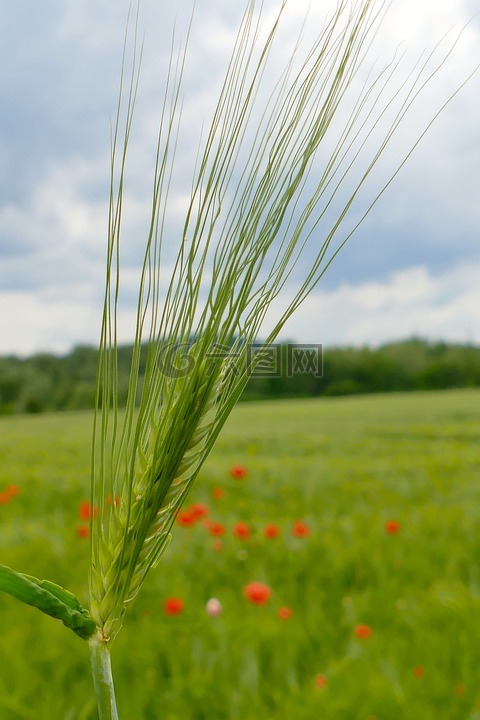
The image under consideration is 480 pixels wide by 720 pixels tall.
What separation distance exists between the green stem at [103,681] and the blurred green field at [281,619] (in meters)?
1.43

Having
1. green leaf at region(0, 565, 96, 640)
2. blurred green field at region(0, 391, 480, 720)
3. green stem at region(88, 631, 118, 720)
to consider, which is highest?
green leaf at region(0, 565, 96, 640)

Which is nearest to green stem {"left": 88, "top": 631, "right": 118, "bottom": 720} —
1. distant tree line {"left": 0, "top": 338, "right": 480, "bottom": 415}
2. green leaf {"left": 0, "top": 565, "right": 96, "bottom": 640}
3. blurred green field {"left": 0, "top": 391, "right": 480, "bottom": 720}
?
green leaf {"left": 0, "top": 565, "right": 96, "bottom": 640}

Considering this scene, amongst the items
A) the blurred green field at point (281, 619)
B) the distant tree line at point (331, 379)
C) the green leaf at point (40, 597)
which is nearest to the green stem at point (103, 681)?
the green leaf at point (40, 597)

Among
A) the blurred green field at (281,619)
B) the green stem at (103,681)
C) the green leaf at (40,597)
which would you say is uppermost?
the green leaf at (40,597)

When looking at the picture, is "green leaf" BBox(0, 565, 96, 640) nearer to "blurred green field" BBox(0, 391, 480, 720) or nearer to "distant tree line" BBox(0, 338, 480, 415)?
"blurred green field" BBox(0, 391, 480, 720)

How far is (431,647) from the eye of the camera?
231 cm

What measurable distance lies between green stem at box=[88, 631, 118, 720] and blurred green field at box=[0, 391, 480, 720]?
1426mm

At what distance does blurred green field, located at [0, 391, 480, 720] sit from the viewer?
6.51 ft

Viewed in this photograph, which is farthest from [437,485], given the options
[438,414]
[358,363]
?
[358,363]

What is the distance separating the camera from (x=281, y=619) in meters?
2.54

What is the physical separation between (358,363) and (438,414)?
14.2 m

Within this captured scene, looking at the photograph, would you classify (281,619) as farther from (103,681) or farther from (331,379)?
(331,379)

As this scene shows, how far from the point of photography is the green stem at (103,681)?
1.95 feet

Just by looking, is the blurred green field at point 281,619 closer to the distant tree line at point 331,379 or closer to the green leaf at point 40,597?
the green leaf at point 40,597
